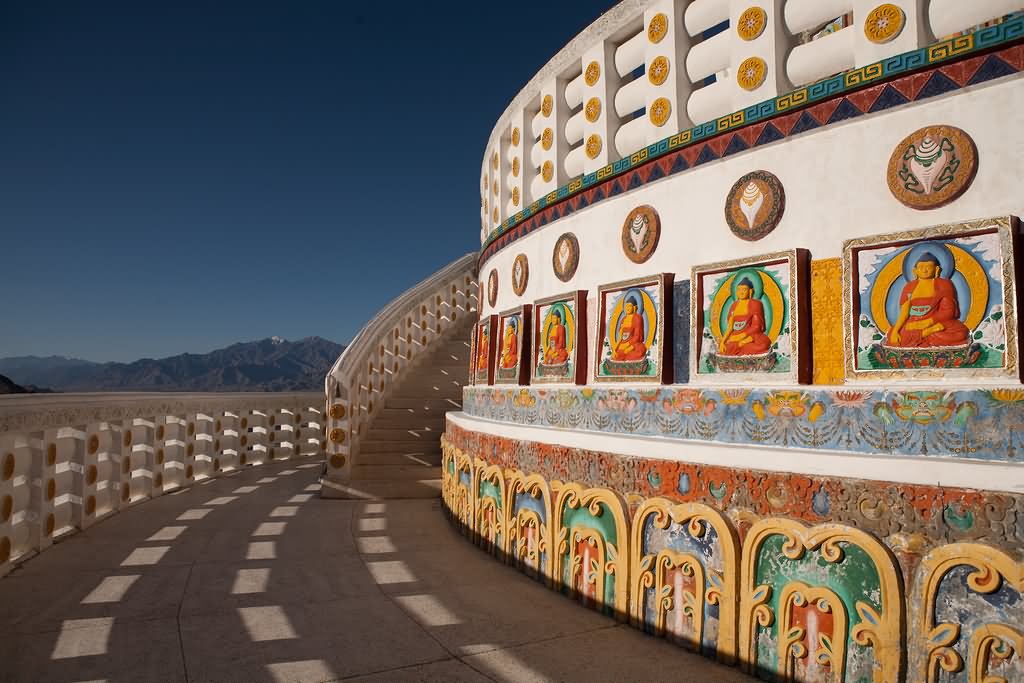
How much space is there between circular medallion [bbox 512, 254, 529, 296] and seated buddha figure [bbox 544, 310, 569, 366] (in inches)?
33.5

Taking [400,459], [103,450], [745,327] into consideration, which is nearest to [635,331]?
[745,327]

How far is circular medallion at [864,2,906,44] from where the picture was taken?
3.62 metres

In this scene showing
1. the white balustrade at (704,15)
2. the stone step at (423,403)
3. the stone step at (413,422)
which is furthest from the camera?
the stone step at (423,403)

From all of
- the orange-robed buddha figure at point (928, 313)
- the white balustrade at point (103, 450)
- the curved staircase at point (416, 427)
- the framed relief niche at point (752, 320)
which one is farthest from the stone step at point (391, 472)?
the orange-robed buddha figure at point (928, 313)

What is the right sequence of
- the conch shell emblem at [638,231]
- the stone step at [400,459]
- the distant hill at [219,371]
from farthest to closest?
the distant hill at [219,371] → the stone step at [400,459] → the conch shell emblem at [638,231]

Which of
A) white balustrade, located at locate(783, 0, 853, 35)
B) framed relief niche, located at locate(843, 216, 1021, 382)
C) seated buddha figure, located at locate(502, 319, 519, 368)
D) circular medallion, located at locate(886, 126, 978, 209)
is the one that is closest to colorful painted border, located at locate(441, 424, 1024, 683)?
framed relief niche, located at locate(843, 216, 1021, 382)

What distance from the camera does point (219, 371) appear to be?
141250mm

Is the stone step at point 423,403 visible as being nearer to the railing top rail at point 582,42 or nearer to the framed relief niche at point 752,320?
the railing top rail at point 582,42

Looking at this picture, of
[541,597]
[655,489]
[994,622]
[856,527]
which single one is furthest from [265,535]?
[994,622]

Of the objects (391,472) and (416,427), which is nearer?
(391,472)

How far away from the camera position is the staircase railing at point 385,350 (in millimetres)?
9805

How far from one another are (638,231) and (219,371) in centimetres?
15202

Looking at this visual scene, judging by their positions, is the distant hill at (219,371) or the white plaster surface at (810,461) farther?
the distant hill at (219,371)

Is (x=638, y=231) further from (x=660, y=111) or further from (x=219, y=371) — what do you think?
(x=219, y=371)
